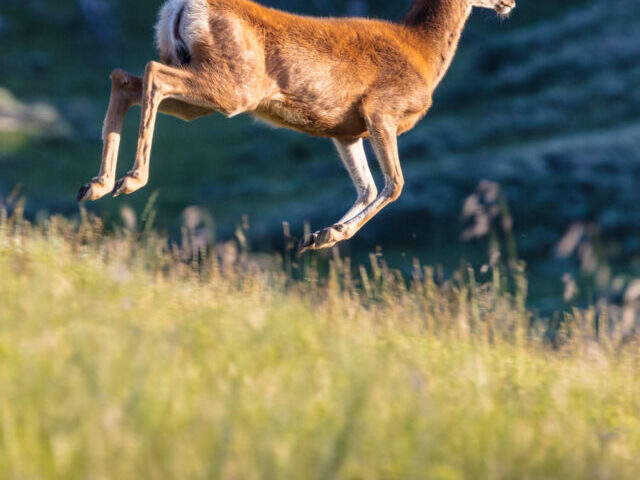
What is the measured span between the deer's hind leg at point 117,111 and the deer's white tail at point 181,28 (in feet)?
1.09

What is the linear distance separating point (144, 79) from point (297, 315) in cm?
211

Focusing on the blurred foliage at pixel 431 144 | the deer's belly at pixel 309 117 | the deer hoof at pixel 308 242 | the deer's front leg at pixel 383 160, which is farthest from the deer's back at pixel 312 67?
the blurred foliage at pixel 431 144

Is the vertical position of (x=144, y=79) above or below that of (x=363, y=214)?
above

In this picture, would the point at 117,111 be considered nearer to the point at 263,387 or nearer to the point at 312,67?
the point at 312,67

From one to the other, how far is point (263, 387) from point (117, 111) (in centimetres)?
341

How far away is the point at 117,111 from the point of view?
22.8ft

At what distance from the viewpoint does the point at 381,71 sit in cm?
762

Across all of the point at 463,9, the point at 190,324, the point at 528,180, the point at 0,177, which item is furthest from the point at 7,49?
the point at 190,324

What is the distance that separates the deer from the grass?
37.6 inches

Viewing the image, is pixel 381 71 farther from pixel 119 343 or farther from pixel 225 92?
pixel 119 343

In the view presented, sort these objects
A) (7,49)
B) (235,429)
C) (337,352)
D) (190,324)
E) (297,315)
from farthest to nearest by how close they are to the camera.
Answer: (7,49), (297,315), (190,324), (337,352), (235,429)

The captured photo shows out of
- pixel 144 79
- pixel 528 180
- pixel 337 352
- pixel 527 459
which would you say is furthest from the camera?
pixel 528 180

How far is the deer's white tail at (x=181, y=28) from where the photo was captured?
6820 millimetres

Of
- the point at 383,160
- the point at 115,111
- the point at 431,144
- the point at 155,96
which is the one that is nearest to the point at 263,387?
the point at 155,96
